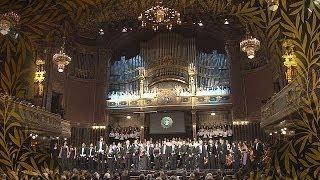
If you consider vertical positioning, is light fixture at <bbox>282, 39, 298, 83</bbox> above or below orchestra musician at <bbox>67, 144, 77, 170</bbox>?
above

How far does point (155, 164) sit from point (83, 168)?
4.80ft

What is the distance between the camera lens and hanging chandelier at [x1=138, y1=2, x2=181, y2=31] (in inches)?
134

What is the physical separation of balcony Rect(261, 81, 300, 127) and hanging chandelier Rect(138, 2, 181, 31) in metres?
1.42

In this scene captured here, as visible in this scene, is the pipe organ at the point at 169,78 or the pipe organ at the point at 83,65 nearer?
the pipe organ at the point at 83,65

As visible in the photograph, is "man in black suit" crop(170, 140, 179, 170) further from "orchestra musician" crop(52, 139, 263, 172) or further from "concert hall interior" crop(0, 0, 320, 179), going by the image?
"concert hall interior" crop(0, 0, 320, 179)

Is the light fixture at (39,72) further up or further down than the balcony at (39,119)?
further up

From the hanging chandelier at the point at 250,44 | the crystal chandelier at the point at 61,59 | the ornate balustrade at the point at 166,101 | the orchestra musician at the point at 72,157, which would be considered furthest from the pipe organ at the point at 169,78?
the hanging chandelier at the point at 250,44

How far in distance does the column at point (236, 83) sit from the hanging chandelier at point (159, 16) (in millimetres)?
798

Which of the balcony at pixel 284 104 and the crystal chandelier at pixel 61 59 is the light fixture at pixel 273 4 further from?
the crystal chandelier at pixel 61 59

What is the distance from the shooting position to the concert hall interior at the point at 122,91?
2863 millimetres

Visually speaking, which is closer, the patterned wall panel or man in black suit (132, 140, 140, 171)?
the patterned wall panel

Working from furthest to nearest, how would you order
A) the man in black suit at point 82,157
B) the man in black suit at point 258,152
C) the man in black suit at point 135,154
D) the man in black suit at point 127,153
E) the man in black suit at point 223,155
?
the man in black suit at point 135,154, the man in black suit at point 127,153, the man in black suit at point 223,155, the man in black suit at point 82,157, the man in black suit at point 258,152

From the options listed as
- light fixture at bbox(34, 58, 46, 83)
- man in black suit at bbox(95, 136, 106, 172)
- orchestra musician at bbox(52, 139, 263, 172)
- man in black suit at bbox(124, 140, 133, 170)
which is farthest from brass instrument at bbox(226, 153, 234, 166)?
light fixture at bbox(34, 58, 46, 83)

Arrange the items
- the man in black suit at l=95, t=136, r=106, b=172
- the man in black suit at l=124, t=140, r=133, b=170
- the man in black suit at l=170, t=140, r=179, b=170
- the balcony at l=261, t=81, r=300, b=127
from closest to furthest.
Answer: the balcony at l=261, t=81, r=300, b=127 → the man in black suit at l=95, t=136, r=106, b=172 → the man in black suit at l=124, t=140, r=133, b=170 → the man in black suit at l=170, t=140, r=179, b=170
